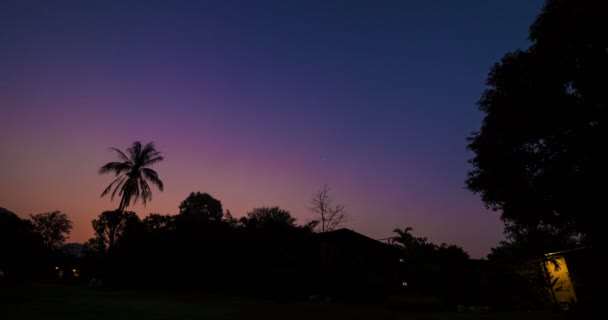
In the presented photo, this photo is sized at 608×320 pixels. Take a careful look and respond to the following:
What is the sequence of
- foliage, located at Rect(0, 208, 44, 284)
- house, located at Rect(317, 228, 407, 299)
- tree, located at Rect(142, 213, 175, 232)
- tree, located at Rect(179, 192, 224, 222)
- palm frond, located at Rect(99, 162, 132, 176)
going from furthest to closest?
tree, located at Rect(179, 192, 224, 222) → foliage, located at Rect(0, 208, 44, 284) → palm frond, located at Rect(99, 162, 132, 176) → tree, located at Rect(142, 213, 175, 232) → house, located at Rect(317, 228, 407, 299)

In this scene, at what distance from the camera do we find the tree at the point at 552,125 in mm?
10789

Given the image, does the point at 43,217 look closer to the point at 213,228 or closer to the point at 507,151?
the point at 213,228

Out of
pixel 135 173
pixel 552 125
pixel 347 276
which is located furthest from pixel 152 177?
pixel 552 125

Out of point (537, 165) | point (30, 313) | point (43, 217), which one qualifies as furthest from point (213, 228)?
point (43, 217)

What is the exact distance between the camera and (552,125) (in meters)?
11.5

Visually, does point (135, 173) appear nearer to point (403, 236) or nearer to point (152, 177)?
point (152, 177)

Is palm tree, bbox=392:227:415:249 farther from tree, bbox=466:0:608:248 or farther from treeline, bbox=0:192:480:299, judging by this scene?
tree, bbox=466:0:608:248

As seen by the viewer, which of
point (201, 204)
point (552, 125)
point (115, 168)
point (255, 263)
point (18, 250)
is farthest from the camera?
point (201, 204)

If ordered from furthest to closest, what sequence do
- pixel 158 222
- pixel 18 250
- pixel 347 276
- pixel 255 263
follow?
1. pixel 18 250
2. pixel 158 222
3. pixel 255 263
4. pixel 347 276

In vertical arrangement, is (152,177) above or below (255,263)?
above

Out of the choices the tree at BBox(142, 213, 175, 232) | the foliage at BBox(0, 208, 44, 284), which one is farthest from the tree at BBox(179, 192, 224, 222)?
the tree at BBox(142, 213, 175, 232)

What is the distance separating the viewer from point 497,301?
19672 millimetres

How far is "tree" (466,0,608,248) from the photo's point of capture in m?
10.8

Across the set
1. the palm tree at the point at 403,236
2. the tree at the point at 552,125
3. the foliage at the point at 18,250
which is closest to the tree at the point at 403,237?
the palm tree at the point at 403,236
